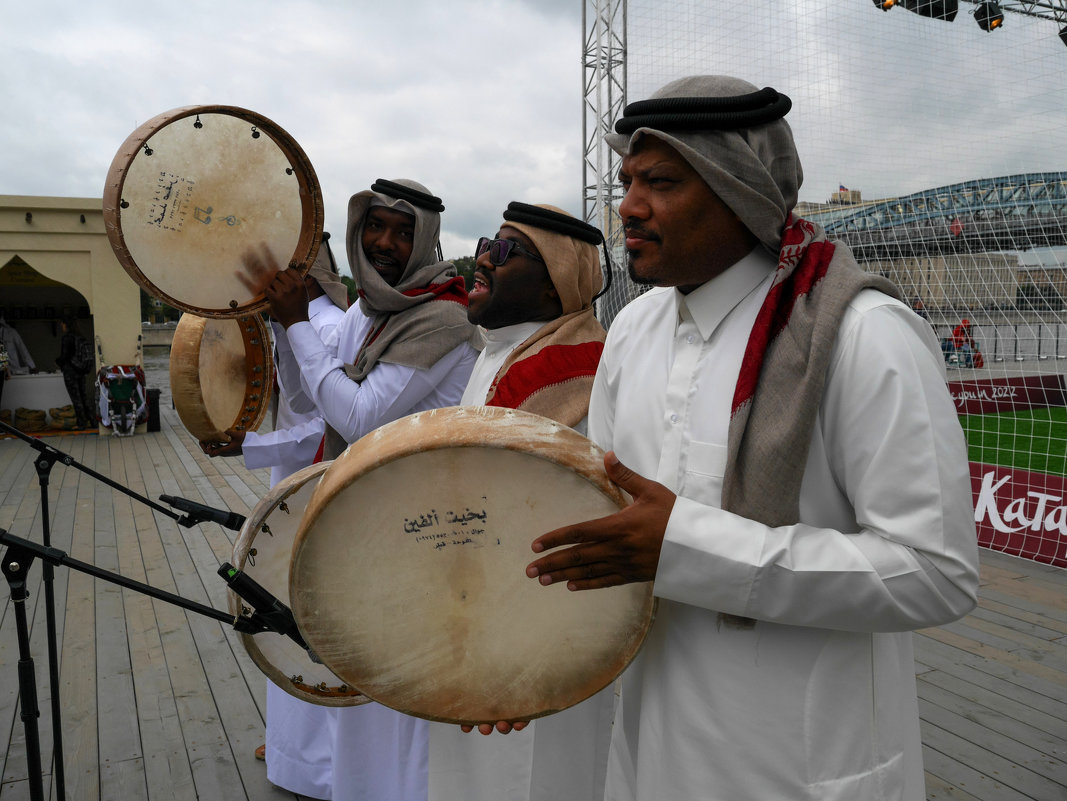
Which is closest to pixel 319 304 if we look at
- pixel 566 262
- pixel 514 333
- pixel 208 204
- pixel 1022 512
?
pixel 208 204

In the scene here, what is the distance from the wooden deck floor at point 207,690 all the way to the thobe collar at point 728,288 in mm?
2214

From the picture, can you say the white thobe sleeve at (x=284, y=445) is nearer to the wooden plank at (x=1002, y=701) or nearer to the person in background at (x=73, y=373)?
the wooden plank at (x=1002, y=701)

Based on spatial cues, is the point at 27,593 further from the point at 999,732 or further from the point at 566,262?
the point at 999,732

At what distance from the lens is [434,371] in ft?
7.84

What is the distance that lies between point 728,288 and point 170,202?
155 centimetres

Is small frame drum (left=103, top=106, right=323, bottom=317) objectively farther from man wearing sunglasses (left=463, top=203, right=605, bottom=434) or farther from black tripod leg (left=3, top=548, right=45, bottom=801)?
black tripod leg (left=3, top=548, right=45, bottom=801)

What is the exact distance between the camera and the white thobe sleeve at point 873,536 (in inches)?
40.6

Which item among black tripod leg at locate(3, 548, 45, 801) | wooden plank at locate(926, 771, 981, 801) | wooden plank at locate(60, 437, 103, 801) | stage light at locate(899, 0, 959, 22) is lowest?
wooden plank at locate(60, 437, 103, 801)

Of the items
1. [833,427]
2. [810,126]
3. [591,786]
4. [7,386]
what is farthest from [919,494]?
[7,386]

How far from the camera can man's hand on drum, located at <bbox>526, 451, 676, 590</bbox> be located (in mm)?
1062

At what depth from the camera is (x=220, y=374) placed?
8.50ft

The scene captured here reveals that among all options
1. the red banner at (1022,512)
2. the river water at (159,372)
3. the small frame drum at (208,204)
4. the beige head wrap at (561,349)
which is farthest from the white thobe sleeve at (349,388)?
the river water at (159,372)

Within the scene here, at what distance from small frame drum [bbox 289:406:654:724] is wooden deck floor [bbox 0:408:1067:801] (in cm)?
186

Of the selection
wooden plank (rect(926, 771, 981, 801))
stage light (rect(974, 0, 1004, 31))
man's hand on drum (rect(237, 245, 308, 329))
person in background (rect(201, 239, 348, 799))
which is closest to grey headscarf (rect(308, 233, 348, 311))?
person in background (rect(201, 239, 348, 799))
